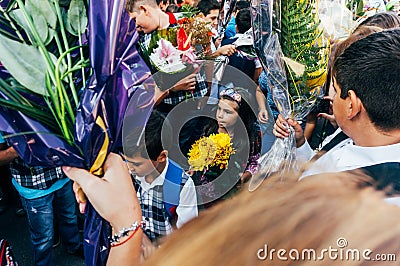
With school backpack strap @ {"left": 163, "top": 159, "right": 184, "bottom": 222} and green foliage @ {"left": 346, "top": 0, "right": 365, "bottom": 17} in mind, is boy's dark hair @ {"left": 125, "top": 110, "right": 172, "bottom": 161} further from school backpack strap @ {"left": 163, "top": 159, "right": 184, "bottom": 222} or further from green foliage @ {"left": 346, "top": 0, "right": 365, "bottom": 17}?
green foliage @ {"left": 346, "top": 0, "right": 365, "bottom": 17}

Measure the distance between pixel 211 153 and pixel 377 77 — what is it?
0.78 m

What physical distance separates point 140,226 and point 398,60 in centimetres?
87

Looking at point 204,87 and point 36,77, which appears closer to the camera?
point 36,77

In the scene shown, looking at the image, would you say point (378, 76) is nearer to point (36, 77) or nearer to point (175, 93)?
point (36, 77)

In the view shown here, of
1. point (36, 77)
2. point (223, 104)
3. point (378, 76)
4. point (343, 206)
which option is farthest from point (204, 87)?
point (343, 206)

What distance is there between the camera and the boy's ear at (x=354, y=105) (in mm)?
1273

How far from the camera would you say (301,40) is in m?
1.59

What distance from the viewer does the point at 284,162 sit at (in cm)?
173

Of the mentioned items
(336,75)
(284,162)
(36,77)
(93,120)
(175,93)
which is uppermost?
(36,77)

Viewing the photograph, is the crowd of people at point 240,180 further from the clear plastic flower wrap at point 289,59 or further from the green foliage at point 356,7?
the green foliage at point 356,7

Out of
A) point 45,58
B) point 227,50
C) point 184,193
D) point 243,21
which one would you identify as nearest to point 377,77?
point 184,193

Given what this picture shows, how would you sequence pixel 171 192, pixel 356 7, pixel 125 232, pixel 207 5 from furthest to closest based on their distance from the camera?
pixel 207 5, pixel 356 7, pixel 171 192, pixel 125 232

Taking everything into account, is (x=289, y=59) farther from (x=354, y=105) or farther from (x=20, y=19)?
(x=20, y=19)

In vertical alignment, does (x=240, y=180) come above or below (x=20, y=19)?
below
